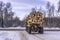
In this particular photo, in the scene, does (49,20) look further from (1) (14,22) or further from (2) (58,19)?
(1) (14,22)

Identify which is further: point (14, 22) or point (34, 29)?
point (14, 22)

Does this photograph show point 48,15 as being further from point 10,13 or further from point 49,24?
point 10,13

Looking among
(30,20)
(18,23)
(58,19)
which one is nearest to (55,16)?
(58,19)

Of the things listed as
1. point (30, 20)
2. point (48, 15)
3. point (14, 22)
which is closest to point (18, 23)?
point (14, 22)

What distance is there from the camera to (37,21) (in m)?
24.0

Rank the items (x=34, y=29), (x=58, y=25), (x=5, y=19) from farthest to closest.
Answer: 1. (x=5, y=19)
2. (x=58, y=25)
3. (x=34, y=29)

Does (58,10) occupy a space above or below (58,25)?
above

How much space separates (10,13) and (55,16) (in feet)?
31.2

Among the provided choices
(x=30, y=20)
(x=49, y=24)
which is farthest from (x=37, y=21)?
(x=49, y=24)

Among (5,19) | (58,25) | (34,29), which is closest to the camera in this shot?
(34,29)

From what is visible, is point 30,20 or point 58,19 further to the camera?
point 58,19

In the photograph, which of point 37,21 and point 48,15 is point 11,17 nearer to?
point 48,15

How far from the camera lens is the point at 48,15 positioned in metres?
46.9

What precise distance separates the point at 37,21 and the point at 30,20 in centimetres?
92
